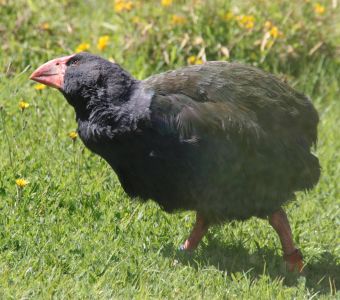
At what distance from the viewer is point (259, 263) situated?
4.98m

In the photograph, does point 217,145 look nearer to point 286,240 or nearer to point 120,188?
point 286,240

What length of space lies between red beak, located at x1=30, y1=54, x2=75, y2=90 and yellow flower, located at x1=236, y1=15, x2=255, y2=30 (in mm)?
2761

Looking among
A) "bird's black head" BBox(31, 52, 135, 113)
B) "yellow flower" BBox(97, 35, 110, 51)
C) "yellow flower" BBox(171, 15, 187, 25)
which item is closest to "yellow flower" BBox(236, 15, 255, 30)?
"yellow flower" BBox(171, 15, 187, 25)

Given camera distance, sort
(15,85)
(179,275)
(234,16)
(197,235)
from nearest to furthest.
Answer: (179,275) < (197,235) < (15,85) < (234,16)

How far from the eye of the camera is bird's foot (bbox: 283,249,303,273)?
16.4ft

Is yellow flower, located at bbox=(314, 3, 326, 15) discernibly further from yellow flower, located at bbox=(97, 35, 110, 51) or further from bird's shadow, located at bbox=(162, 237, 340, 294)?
bird's shadow, located at bbox=(162, 237, 340, 294)

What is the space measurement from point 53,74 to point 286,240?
1.59m

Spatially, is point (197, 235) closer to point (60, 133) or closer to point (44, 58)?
point (60, 133)

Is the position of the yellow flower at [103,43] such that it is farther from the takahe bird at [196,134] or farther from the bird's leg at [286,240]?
the bird's leg at [286,240]

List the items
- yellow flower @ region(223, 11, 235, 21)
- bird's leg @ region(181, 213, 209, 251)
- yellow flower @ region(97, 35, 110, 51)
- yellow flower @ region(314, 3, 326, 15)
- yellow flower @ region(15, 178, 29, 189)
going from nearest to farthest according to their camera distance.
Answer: yellow flower @ region(15, 178, 29, 189) → bird's leg @ region(181, 213, 209, 251) → yellow flower @ region(97, 35, 110, 51) → yellow flower @ region(223, 11, 235, 21) → yellow flower @ region(314, 3, 326, 15)

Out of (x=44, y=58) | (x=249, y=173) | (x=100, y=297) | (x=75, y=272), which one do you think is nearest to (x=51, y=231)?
(x=75, y=272)

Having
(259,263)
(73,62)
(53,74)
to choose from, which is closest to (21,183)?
(53,74)

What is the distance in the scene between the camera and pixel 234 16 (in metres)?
7.25

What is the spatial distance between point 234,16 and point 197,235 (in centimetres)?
277
